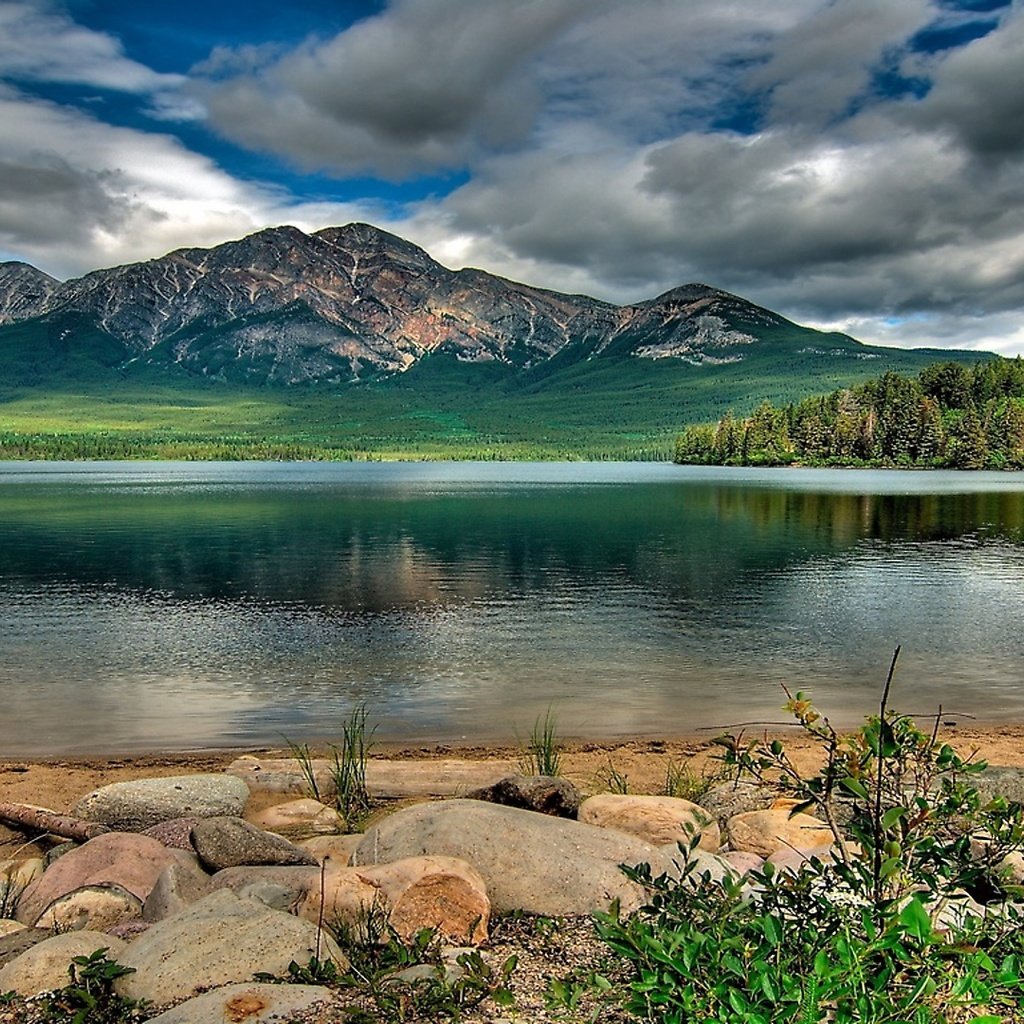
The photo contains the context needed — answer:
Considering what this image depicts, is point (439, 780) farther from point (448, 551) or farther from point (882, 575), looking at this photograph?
point (448, 551)

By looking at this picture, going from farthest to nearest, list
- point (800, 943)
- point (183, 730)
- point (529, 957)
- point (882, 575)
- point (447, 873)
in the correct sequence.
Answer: point (882, 575) → point (183, 730) → point (447, 873) → point (529, 957) → point (800, 943)

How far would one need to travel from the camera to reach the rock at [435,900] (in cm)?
729

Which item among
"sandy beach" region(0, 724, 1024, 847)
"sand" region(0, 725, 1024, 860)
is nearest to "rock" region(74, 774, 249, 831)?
"sandy beach" region(0, 724, 1024, 847)

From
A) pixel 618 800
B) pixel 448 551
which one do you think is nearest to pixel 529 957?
pixel 618 800

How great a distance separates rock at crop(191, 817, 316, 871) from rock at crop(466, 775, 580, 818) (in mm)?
2998

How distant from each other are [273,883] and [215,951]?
2187 mm

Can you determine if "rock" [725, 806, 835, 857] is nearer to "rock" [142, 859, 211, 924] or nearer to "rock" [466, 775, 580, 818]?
"rock" [466, 775, 580, 818]

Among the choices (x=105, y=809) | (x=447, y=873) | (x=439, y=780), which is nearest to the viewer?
(x=447, y=873)

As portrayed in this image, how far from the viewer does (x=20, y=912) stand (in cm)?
998

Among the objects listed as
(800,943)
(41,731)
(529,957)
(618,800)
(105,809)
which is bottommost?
(41,731)

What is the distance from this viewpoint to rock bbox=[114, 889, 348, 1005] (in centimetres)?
655

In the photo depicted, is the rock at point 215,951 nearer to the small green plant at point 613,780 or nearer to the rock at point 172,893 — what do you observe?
the rock at point 172,893

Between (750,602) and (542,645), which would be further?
(750,602)

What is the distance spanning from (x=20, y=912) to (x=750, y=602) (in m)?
34.7
